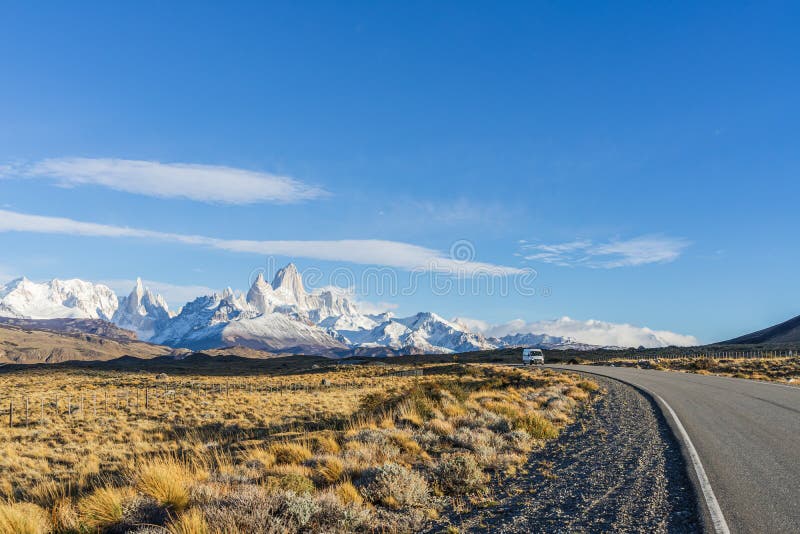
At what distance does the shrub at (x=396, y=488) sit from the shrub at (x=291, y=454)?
2755 mm

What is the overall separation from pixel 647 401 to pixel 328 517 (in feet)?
56.1

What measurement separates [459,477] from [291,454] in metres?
4.11

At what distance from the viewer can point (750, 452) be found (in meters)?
10.5

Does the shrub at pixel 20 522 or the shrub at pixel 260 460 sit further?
the shrub at pixel 260 460

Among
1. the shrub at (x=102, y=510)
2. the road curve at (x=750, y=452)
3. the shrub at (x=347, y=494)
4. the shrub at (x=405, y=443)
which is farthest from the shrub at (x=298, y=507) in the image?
the road curve at (x=750, y=452)

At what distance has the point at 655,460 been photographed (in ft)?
33.7

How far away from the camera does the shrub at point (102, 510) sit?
7051mm

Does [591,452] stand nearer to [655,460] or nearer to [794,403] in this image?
[655,460]

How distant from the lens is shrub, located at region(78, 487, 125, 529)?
7.05 meters

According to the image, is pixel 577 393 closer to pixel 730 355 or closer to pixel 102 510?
pixel 102 510

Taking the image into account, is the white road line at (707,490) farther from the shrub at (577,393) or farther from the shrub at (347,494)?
the shrub at (577,393)

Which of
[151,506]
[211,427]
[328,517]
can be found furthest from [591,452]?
[211,427]

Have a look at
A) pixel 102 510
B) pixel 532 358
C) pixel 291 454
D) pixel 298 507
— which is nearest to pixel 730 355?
pixel 532 358

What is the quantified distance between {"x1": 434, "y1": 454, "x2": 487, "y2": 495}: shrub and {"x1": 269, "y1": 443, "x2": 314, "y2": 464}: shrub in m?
3.11
